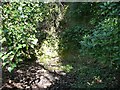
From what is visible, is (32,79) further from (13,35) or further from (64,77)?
(13,35)

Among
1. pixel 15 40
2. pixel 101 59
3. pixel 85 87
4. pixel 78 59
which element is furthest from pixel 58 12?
pixel 15 40

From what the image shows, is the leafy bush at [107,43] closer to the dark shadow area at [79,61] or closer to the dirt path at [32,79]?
the dark shadow area at [79,61]

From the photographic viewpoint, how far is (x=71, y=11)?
6.18 meters

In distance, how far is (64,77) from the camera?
13.8 ft

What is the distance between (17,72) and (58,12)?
2.15 m

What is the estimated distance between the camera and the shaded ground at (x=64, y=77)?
11.2 feet

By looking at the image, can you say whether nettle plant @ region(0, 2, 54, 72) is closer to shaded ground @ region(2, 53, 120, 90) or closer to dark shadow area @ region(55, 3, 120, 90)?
dark shadow area @ region(55, 3, 120, 90)

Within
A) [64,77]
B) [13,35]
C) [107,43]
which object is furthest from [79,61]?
[13,35]

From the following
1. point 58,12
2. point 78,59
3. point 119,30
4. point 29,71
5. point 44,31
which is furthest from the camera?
point 58,12

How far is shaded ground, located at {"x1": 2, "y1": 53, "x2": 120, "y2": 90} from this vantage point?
3.42m

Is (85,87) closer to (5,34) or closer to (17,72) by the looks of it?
(17,72)

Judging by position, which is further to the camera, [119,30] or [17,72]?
[17,72]

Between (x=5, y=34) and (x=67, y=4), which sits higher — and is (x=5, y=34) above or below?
below

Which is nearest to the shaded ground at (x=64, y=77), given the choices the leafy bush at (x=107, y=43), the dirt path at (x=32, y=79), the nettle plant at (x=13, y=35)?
the dirt path at (x=32, y=79)
